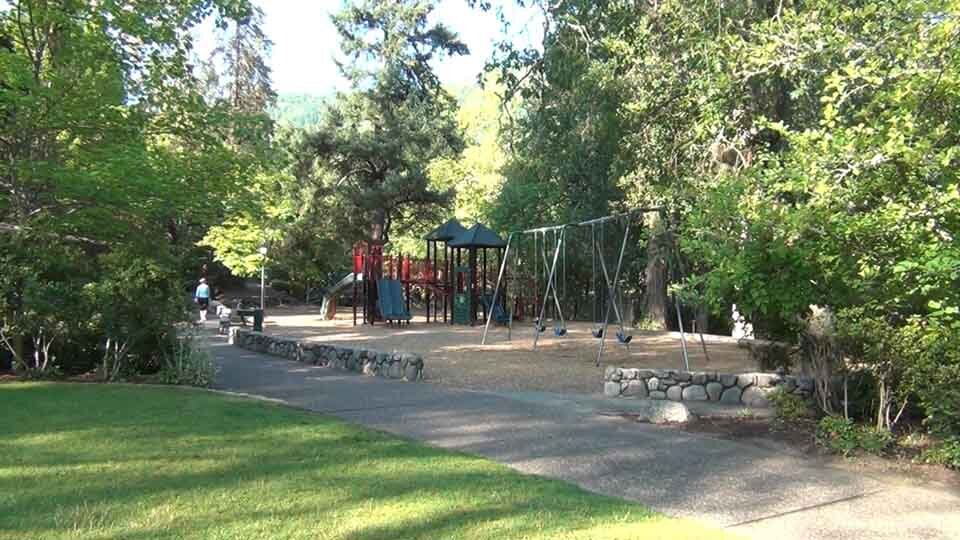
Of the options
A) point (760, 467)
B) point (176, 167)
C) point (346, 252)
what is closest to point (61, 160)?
point (176, 167)

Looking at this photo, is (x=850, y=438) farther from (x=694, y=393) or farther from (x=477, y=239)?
(x=477, y=239)

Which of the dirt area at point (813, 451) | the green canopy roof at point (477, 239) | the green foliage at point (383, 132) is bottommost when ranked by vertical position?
the dirt area at point (813, 451)

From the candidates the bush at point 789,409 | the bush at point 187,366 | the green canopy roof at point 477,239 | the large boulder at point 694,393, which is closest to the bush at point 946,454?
the bush at point 789,409

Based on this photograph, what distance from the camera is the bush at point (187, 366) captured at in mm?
11281

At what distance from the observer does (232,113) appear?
539 inches

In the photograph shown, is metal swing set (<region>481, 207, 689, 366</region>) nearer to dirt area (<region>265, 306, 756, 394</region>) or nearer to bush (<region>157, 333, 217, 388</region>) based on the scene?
dirt area (<region>265, 306, 756, 394</region>)

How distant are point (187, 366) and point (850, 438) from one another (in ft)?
27.9

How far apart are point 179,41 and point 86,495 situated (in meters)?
9.88

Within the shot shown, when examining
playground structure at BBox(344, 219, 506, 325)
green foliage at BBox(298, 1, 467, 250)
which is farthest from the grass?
green foliage at BBox(298, 1, 467, 250)

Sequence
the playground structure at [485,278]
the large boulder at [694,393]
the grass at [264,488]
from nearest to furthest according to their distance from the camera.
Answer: the grass at [264,488] < the large boulder at [694,393] < the playground structure at [485,278]

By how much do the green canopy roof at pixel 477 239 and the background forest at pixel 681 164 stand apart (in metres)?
3.48

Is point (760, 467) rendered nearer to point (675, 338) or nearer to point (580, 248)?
point (675, 338)

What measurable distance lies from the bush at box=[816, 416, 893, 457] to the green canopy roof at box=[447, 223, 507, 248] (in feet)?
55.0

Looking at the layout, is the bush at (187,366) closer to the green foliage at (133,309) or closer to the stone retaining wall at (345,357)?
the green foliage at (133,309)
